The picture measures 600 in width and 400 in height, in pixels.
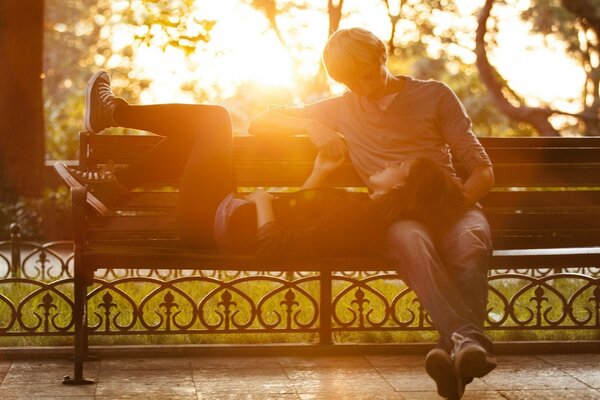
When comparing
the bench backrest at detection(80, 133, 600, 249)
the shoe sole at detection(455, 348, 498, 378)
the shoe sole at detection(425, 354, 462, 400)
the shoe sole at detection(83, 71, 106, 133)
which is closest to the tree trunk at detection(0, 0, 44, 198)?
the bench backrest at detection(80, 133, 600, 249)

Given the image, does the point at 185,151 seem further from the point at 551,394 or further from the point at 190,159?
the point at 551,394

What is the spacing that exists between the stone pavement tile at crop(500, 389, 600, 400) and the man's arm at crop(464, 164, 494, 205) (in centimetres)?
85

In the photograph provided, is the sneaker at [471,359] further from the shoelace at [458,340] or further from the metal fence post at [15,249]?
the metal fence post at [15,249]

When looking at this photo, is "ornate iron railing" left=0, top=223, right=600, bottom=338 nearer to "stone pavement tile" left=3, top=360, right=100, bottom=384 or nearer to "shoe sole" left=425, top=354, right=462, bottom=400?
"stone pavement tile" left=3, top=360, right=100, bottom=384

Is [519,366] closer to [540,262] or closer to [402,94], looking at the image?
[540,262]

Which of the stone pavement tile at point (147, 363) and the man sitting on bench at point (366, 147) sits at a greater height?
the man sitting on bench at point (366, 147)

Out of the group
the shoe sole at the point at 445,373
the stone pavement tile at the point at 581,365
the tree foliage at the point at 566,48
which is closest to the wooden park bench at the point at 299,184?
the stone pavement tile at the point at 581,365

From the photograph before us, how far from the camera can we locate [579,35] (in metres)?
35.4

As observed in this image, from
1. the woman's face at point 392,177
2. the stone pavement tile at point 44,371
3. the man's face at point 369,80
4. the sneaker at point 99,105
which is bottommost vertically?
the stone pavement tile at point 44,371

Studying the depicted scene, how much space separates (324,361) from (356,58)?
5.37ft

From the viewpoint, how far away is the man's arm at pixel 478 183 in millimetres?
4801

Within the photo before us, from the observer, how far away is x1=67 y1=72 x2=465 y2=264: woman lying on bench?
4562mm

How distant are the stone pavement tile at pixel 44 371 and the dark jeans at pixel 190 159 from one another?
88 centimetres

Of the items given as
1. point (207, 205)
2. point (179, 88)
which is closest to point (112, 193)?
point (207, 205)
